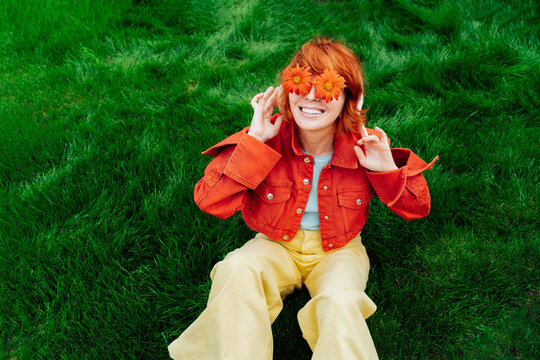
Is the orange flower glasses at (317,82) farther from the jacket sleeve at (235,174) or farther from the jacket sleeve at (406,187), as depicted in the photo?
the jacket sleeve at (406,187)

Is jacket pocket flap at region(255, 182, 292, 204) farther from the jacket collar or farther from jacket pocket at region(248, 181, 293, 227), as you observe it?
the jacket collar

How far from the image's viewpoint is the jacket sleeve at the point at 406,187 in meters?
1.83

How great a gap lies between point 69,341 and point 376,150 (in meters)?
1.75

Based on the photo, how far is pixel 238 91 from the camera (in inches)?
132

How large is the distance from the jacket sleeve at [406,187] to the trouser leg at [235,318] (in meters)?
0.64

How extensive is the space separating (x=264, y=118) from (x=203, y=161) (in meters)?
0.98

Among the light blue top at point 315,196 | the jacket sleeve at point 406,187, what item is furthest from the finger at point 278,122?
the jacket sleeve at point 406,187

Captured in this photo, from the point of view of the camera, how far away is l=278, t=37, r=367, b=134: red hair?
180cm

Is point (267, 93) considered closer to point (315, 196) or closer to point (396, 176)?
point (315, 196)

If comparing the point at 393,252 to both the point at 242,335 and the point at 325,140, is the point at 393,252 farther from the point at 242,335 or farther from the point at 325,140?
the point at 242,335

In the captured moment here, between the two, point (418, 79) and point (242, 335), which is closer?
point (242, 335)

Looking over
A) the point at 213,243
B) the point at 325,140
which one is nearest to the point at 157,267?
Result: the point at 213,243

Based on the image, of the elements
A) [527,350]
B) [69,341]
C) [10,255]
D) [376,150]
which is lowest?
[527,350]

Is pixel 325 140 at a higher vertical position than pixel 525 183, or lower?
higher
